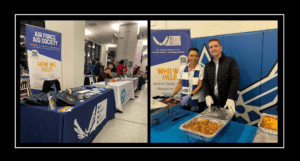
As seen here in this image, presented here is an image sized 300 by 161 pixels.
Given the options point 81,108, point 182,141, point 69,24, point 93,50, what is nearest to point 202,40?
point 182,141

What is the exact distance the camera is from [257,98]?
6.97 ft

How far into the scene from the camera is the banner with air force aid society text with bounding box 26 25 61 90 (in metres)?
2.83

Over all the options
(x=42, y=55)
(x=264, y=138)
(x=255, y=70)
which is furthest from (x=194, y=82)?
(x=42, y=55)

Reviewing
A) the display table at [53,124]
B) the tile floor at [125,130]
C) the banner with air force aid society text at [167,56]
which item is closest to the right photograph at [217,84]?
the banner with air force aid society text at [167,56]

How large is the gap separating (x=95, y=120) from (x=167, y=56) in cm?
167

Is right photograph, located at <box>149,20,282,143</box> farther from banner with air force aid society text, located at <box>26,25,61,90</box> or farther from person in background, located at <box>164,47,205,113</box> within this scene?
banner with air force aid society text, located at <box>26,25,61,90</box>

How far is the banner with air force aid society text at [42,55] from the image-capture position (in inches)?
111

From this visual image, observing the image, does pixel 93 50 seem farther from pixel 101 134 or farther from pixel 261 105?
pixel 261 105

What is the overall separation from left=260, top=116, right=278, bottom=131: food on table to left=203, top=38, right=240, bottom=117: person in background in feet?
1.15

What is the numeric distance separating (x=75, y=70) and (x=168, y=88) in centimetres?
241

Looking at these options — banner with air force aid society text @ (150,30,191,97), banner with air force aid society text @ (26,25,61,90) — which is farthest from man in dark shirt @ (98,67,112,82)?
banner with air force aid society text @ (150,30,191,97)

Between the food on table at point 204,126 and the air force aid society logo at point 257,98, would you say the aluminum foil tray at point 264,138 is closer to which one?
the food on table at point 204,126
